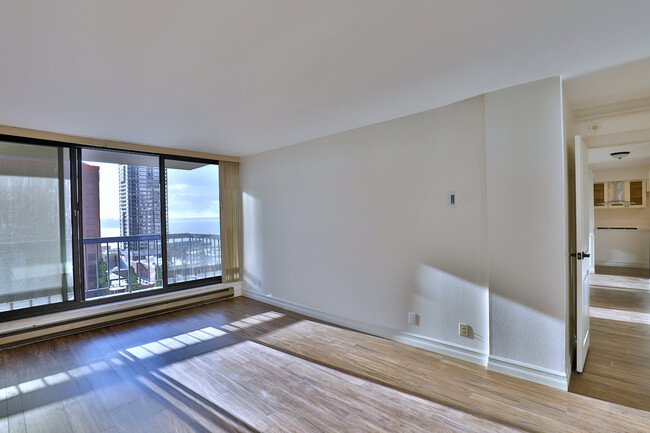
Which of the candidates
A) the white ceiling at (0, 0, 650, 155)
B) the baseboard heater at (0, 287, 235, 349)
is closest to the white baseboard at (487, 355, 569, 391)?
the white ceiling at (0, 0, 650, 155)

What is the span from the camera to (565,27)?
1784 mm

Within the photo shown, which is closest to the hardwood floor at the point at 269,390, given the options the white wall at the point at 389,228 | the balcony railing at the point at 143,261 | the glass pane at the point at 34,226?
the white wall at the point at 389,228

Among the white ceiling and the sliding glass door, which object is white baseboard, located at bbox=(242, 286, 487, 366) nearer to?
the sliding glass door

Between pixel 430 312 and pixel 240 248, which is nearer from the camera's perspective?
pixel 430 312

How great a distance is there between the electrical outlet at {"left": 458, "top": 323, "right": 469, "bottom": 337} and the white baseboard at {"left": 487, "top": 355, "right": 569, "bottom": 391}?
28 cm

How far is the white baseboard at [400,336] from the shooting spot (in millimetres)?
2955

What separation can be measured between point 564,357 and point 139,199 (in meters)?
5.49

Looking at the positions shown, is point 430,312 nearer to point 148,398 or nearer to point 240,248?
point 148,398

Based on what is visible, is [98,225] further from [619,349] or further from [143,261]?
[619,349]

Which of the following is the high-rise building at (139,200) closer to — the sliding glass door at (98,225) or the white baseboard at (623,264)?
the sliding glass door at (98,225)

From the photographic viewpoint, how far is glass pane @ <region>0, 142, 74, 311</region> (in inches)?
143

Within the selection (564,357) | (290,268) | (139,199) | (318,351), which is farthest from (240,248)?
(564,357)

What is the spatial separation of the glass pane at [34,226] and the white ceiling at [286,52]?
28.3 inches

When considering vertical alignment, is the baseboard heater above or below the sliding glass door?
below
